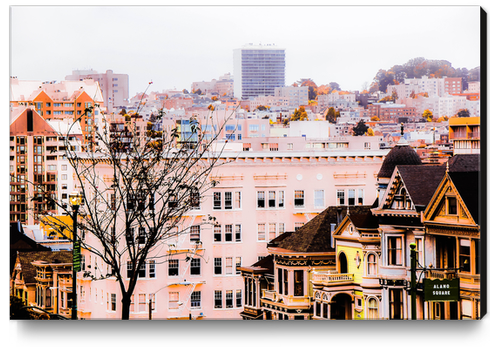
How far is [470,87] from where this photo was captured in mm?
19703

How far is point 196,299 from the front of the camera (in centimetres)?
2144

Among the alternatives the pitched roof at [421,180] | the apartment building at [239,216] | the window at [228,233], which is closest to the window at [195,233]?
the apartment building at [239,216]

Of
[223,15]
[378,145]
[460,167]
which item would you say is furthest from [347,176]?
[223,15]

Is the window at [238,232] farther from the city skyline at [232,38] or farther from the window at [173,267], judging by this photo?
the city skyline at [232,38]

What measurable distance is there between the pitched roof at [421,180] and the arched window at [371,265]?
1.52 meters

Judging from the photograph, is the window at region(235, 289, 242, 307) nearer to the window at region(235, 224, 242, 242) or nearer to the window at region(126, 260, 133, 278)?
the window at region(235, 224, 242, 242)

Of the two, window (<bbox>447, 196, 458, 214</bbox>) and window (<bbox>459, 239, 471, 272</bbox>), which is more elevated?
window (<bbox>447, 196, 458, 214</bbox>)

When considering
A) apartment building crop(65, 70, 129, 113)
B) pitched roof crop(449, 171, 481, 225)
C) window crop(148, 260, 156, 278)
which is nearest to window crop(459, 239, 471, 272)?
pitched roof crop(449, 171, 481, 225)

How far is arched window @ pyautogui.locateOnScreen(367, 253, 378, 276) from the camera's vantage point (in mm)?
20516

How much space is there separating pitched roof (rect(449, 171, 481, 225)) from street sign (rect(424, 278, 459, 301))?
1340 millimetres

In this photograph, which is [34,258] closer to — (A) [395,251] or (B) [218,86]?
(B) [218,86]

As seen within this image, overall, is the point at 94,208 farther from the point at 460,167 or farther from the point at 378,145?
the point at 460,167

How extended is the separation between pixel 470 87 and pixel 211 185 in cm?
580

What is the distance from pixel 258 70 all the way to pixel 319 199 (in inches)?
129
